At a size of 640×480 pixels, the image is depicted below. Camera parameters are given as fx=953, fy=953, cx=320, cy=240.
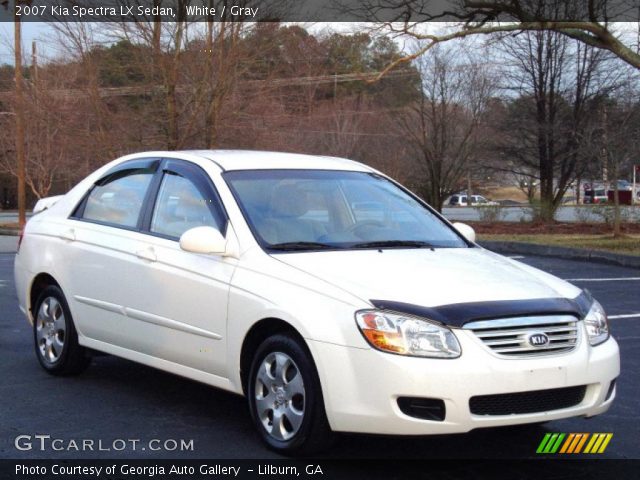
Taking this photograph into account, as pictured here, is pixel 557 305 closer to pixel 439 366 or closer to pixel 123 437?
pixel 439 366

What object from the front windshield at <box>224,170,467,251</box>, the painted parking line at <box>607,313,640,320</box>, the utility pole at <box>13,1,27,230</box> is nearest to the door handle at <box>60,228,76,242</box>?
the front windshield at <box>224,170,467,251</box>

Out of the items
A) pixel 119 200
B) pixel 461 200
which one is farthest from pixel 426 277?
pixel 461 200

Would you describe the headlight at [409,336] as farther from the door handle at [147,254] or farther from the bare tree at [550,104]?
the bare tree at [550,104]

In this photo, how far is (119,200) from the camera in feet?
22.1

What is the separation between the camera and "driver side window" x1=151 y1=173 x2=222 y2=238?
587 cm

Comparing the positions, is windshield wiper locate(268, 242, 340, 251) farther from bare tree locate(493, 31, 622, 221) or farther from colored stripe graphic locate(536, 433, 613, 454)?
bare tree locate(493, 31, 622, 221)

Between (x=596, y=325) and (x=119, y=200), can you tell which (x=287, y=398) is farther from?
(x=119, y=200)

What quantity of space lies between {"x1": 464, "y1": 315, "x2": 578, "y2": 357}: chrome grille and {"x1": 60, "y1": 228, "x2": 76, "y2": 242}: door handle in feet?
11.1

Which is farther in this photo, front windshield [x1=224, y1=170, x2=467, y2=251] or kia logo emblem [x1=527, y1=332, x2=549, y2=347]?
front windshield [x1=224, y1=170, x2=467, y2=251]

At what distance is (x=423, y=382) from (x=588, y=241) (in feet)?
55.0

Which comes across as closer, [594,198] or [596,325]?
[596,325]

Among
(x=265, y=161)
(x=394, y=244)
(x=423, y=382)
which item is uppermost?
(x=265, y=161)

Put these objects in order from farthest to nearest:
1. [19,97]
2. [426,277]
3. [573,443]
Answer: [19,97] → [573,443] → [426,277]

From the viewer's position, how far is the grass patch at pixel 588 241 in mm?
18452
